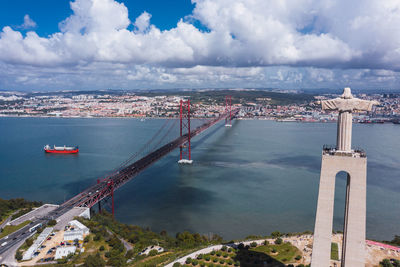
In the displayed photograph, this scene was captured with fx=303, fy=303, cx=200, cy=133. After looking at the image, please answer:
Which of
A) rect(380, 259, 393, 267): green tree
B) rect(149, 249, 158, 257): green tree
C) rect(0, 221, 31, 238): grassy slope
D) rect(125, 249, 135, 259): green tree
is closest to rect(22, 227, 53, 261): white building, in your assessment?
rect(0, 221, 31, 238): grassy slope

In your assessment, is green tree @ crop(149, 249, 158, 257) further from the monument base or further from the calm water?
the monument base

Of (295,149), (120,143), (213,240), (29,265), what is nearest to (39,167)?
(120,143)

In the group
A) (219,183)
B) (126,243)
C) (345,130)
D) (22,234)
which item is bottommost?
(219,183)

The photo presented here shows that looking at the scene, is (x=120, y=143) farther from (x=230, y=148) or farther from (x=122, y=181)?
(x=122, y=181)

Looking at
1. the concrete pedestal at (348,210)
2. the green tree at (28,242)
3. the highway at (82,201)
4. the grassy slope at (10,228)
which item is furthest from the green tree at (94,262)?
the concrete pedestal at (348,210)

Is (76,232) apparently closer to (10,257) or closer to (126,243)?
(126,243)

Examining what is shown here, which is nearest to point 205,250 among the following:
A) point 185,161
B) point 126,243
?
point 126,243

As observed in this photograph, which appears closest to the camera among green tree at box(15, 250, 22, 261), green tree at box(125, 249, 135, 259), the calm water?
green tree at box(15, 250, 22, 261)
